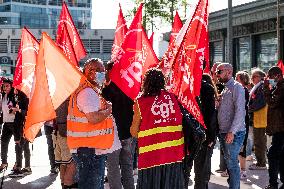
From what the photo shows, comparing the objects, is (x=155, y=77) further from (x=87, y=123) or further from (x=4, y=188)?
(x=4, y=188)

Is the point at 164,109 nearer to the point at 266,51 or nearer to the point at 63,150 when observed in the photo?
the point at 63,150

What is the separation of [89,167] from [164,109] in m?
1.01

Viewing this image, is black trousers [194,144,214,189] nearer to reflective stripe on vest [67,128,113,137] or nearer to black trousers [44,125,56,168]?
reflective stripe on vest [67,128,113,137]

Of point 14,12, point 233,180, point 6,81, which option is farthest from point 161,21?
point 14,12

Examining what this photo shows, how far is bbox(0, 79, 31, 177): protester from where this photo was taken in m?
10.5

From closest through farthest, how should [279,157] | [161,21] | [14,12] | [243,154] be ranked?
[279,157], [243,154], [161,21], [14,12]

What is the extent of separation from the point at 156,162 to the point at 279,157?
129 inches

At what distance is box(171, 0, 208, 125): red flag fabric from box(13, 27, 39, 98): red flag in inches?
162

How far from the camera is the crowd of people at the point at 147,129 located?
5.82m

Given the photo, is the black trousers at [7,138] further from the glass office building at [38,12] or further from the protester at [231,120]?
the glass office building at [38,12]

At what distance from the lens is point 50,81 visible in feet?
19.4

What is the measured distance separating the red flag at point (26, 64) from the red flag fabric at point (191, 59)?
4.12m

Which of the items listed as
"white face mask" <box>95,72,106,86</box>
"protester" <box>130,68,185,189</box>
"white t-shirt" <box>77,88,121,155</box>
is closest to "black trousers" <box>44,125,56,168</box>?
"white face mask" <box>95,72,106,86</box>

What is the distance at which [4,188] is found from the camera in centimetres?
906
